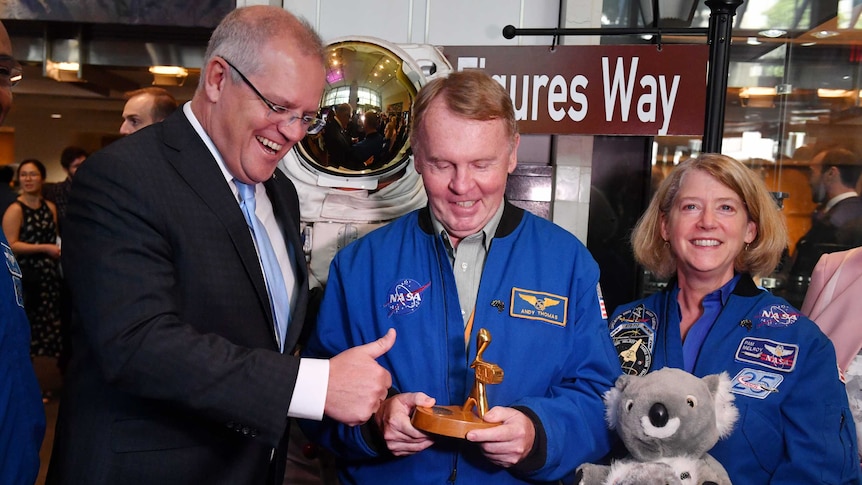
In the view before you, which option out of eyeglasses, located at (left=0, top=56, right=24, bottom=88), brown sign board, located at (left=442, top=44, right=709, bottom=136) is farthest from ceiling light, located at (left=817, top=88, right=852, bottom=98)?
eyeglasses, located at (left=0, top=56, right=24, bottom=88)

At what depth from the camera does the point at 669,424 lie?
156 centimetres

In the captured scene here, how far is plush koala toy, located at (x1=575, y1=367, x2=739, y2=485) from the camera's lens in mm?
1573

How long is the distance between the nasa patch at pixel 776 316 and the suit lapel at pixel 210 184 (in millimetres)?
1139

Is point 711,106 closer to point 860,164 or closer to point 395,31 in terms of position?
point 395,31

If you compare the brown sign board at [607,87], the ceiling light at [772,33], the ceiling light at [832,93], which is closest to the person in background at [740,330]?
the brown sign board at [607,87]

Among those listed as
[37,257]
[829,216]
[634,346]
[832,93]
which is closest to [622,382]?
[634,346]

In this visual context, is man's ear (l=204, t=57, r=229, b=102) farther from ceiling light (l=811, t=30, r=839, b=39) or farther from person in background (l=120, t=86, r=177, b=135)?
ceiling light (l=811, t=30, r=839, b=39)

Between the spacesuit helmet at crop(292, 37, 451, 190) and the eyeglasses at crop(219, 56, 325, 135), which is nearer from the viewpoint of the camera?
the eyeglasses at crop(219, 56, 325, 135)

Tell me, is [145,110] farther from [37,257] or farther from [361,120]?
[37,257]

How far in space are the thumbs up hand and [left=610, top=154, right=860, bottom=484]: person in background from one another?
78 cm

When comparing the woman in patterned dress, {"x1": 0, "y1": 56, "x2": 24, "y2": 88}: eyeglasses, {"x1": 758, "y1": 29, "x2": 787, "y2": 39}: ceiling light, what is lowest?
the woman in patterned dress

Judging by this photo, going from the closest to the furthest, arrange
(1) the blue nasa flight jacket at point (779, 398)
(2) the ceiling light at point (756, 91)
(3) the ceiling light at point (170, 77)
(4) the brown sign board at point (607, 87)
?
(1) the blue nasa flight jacket at point (779, 398)
(4) the brown sign board at point (607, 87)
(2) the ceiling light at point (756, 91)
(3) the ceiling light at point (170, 77)

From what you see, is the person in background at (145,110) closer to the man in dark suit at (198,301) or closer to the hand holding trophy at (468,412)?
the man in dark suit at (198,301)

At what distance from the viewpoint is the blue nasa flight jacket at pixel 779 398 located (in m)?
1.69
